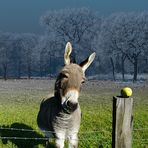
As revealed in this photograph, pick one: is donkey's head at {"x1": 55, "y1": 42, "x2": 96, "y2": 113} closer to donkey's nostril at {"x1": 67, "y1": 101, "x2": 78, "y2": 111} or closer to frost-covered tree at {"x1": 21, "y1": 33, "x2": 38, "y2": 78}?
donkey's nostril at {"x1": 67, "y1": 101, "x2": 78, "y2": 111}

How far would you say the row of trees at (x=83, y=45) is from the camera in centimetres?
6869

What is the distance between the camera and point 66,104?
364 inches

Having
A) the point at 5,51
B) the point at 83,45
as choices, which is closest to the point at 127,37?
the point at 83,45

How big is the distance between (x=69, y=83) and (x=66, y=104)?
413mm

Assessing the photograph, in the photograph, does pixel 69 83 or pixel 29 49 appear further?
pixel 29 49

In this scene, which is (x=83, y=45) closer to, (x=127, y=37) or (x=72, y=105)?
(x=127, y=37)

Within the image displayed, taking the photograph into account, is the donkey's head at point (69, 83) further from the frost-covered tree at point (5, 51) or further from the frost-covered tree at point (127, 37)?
the frost-covered tree at point (5, 51)

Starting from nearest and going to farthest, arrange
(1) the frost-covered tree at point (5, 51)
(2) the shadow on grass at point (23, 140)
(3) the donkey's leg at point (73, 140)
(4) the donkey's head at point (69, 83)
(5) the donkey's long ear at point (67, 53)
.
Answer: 1. (4) the donkey's head at point (69, 83)
2. (5) the donkey's long ear at point (67, 53)
3. (3) the donkey's leg at point (73, 140)
4. (2) the shadow on grass at point (23, 140)
5. (1) the frost-covered tree at point (5, 51)

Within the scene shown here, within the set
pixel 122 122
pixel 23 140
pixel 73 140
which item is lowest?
pixel 23 140

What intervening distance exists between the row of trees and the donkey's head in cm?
5485

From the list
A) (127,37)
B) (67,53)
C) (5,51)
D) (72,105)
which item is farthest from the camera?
(5,51)

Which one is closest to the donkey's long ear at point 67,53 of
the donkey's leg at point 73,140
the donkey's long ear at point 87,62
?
the donkey's long ear at point 87,62

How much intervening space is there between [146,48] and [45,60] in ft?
69.7

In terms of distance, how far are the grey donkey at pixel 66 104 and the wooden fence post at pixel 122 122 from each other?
6.11ft
